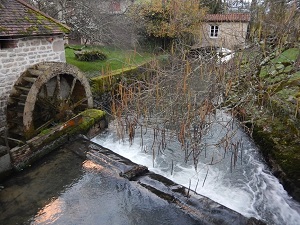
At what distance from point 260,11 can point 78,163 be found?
5704 mm

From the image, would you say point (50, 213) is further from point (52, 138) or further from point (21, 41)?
point (21, 41)

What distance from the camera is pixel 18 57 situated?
6.53m

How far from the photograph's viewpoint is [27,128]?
20.1 ft

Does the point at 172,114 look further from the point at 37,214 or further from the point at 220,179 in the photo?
the point at 37,214

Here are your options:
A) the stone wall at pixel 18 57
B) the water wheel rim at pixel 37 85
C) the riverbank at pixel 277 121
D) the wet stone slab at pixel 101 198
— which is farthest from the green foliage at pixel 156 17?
the wet stone slab at pixel 101 198

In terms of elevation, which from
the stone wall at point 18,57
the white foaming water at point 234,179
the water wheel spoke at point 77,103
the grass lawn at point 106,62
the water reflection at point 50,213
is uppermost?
the stone wall at point 18,57

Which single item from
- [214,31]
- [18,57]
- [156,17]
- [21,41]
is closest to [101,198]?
[18,57]

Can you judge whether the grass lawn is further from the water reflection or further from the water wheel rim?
the water reflection

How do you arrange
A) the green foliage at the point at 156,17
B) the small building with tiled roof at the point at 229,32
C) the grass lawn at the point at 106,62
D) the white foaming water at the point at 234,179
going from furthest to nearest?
the green foliage at the point at 156,17, the grass lawn at the point at 106,62, the small building with tiled roof at the point at 229,32, the white foaming water at the point at 234,179

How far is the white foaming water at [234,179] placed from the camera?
4973 mm

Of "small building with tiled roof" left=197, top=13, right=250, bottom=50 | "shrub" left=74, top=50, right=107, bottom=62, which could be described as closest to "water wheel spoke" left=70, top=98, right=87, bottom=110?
"small building with tiled roof" left=197, top=13, right=250, bottom=50

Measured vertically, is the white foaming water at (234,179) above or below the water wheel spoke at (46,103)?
below

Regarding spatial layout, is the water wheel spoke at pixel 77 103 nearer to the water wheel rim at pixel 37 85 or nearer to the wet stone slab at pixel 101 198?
the water wheel rim at pixel 37 85

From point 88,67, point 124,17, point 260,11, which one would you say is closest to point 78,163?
point 260,11
